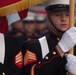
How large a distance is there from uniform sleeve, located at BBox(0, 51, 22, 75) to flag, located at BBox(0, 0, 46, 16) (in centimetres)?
40

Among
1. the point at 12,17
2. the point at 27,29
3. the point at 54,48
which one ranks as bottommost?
the point at 27,29

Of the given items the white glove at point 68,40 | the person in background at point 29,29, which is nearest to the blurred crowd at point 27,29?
the person in background at point 29,29

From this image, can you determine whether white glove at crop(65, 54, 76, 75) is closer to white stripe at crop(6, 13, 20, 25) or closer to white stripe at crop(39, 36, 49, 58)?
white stripe at crop(39, 36, 49, 58)

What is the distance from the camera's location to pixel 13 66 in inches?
188

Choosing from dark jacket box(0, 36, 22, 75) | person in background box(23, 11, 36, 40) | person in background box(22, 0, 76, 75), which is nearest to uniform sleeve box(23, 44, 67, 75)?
person in background box(22, 0, 76, 75)

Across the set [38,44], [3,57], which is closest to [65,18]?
[38,44]

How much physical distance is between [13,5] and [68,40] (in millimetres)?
603

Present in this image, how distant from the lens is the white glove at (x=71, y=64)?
15.5ft

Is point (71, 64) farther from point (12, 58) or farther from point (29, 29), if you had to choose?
point (29, 29)

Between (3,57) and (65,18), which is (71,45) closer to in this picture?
(65,18)

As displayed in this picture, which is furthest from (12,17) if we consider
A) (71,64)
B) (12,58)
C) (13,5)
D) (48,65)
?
(71,64)

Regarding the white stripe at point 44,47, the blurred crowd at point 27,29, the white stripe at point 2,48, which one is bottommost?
the blurred crowd at point 27,29

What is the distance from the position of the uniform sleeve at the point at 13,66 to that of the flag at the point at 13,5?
0.40 metres

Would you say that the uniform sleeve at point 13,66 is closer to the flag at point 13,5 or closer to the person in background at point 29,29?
the flag at point 13,5
